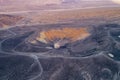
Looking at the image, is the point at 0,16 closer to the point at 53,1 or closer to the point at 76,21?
the point at 76,21

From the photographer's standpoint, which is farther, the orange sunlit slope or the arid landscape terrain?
the orange sunlit slope

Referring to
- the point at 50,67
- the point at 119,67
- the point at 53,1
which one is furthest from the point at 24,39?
the point at 53,1

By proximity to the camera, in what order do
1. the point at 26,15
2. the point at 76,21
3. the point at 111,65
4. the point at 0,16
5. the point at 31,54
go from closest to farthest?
the point at 111,65
the point at 31,54
the point at 76,21
the point at 0,16
the point at 26,15

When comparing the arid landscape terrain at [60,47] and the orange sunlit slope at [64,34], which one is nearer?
the arid landscape terrain at [60,47]

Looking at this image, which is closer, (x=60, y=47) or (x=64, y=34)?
(x=60, y=47)
